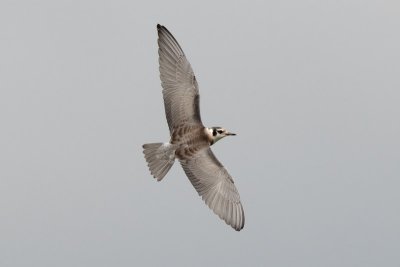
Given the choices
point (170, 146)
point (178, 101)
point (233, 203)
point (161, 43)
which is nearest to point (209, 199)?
point (233, 203)

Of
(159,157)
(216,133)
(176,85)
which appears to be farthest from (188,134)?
(176,85)

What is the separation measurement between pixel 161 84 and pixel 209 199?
277 cm

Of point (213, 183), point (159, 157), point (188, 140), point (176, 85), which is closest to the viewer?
point (159, 157)

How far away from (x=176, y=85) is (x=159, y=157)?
5.70ft

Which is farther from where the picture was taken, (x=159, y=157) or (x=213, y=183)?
(x=213, y=183)

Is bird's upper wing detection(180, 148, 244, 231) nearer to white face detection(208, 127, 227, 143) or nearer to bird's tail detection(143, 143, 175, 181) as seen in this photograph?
white face detection(208, 127, 227, 143)

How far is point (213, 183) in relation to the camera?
1362 cm

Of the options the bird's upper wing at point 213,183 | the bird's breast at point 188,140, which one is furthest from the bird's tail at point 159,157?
the bird's upper wing at point 213,183

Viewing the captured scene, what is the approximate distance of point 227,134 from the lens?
1395cm

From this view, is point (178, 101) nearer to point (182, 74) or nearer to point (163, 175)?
point (182, 74)

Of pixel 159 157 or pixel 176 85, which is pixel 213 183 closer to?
pixel 159 157

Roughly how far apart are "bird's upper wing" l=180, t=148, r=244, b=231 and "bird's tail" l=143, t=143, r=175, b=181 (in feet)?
1.55

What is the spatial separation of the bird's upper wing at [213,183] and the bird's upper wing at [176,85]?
0.85 metres

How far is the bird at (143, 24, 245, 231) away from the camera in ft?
43.7
